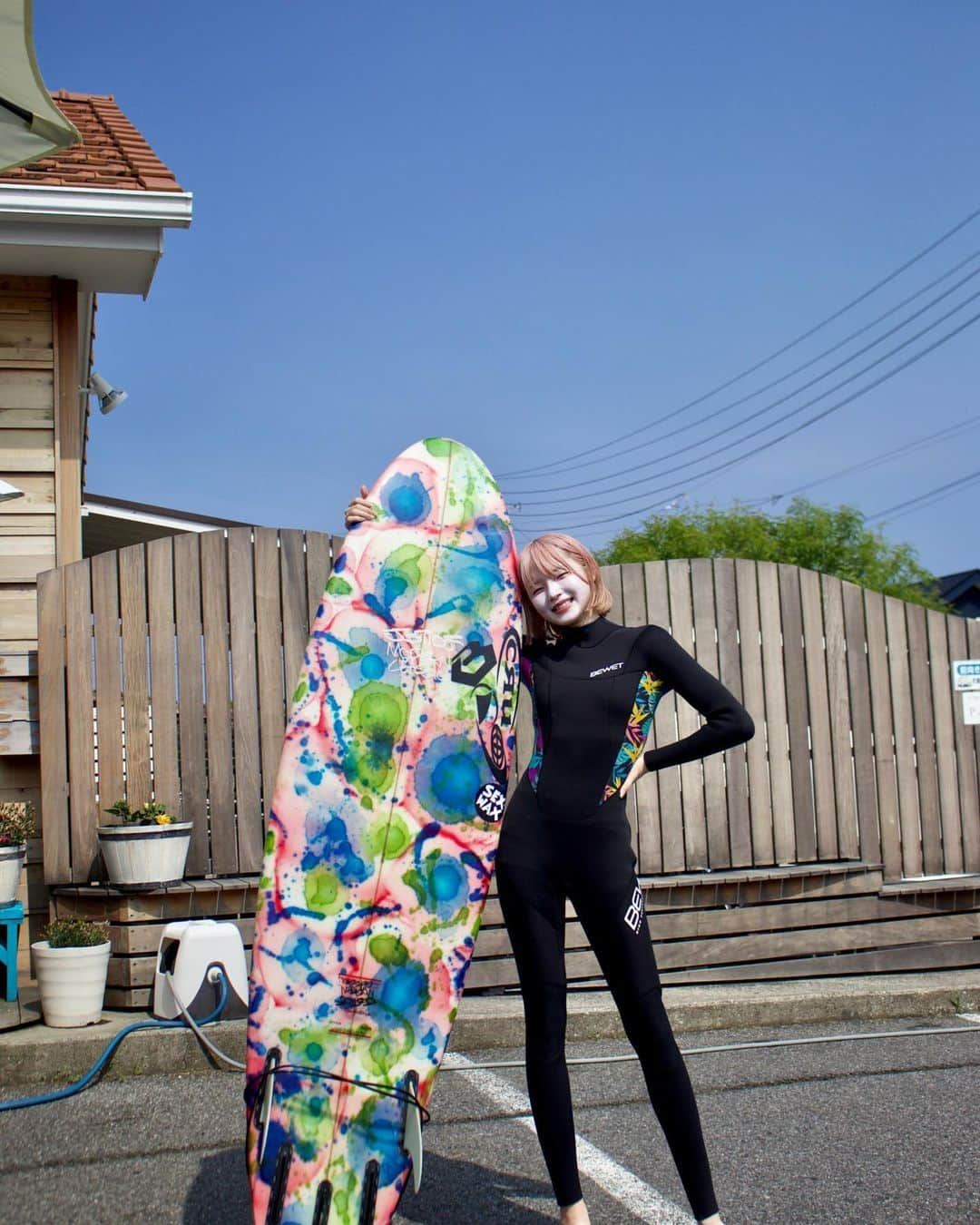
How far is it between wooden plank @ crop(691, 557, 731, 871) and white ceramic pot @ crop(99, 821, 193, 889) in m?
2.38

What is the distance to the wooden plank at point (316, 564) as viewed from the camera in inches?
208

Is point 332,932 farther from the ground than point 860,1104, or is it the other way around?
point 332,932

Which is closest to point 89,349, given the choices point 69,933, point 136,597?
point 136,597

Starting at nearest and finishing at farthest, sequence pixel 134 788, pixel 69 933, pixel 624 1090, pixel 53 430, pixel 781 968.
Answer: pixel 624 1090 → pixel 69 933 → pixel 134 788 → pixel 781 968 → pixel 53 430

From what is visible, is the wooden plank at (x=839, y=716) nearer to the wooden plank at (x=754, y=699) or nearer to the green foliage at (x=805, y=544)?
the wooden plank at (x=754, y=699)

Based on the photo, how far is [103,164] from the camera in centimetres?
637

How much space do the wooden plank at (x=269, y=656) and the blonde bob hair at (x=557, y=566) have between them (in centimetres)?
217

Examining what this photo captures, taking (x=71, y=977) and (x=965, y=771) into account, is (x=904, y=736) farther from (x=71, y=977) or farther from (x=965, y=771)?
(x=71, y=977)

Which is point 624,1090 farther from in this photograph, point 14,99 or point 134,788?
point 14,99

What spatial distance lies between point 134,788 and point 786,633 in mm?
3033

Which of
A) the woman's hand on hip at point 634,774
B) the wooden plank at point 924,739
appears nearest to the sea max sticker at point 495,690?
the woman's hand on hip at point 634,774

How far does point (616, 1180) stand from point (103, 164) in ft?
17.6

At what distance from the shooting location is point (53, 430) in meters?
6.09

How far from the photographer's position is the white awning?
2.80 meters
